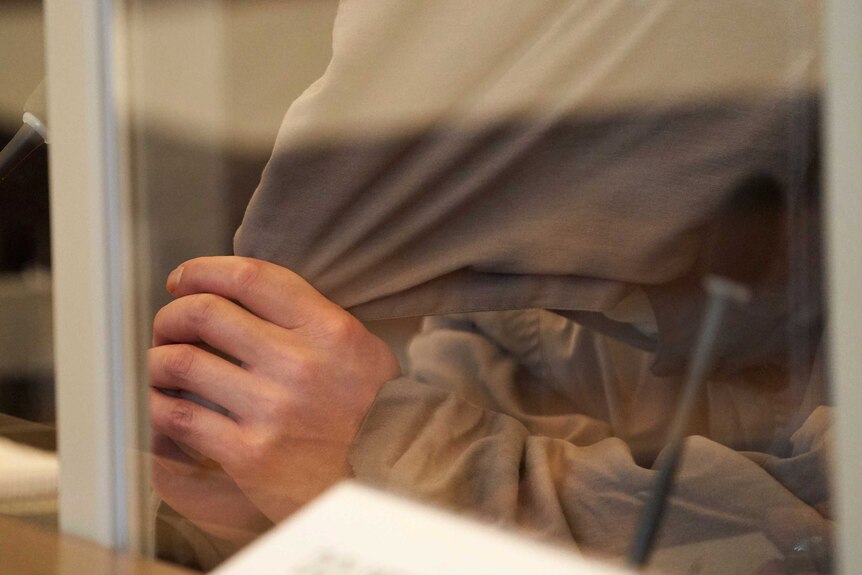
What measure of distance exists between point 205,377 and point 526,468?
0.78ft

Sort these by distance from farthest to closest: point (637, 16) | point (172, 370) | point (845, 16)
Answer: point (172, 370), point (637, 16), point (845, 16)

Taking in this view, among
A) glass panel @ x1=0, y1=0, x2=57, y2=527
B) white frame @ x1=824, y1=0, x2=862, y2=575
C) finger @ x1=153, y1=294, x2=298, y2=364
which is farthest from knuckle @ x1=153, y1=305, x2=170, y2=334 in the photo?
white frame @ x1=824, y1=0, x2=862, y2=575

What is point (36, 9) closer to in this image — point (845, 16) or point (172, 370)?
point (172, 370)

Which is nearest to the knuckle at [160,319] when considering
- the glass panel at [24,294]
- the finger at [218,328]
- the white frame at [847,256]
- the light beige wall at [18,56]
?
the finger at [218,328]

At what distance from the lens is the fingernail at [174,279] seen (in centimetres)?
58

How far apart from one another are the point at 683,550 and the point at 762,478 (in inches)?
2.4

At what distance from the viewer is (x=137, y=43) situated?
23.2 inches

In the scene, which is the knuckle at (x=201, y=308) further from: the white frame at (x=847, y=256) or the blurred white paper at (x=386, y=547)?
the white frame at (x=847, y=256)

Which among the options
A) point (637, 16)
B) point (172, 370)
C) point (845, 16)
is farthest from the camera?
point (172, 370)

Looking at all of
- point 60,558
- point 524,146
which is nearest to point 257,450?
point 60,558

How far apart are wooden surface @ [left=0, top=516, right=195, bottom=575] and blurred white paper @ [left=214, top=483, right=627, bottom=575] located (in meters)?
0.20

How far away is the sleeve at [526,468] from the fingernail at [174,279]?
185mm

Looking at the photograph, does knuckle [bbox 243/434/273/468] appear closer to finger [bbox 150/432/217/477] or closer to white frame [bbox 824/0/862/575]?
finger [bbox 150/432/217/477]

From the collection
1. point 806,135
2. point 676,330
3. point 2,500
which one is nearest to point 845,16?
point 806,135
